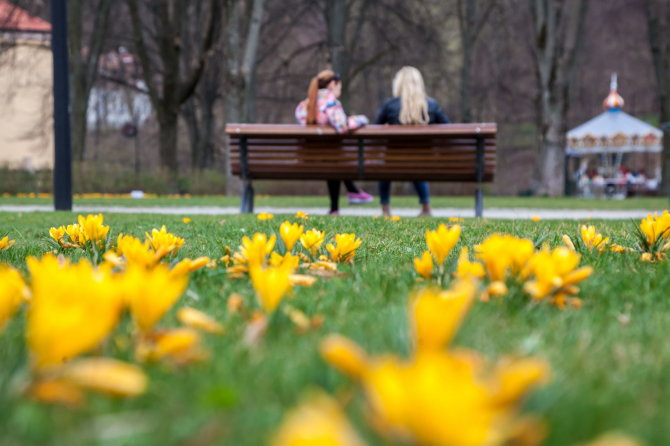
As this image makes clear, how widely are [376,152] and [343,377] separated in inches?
295

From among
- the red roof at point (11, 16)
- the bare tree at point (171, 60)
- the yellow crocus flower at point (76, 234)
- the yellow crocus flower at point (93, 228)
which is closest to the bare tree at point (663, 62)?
the bare tree at point (171, 60)

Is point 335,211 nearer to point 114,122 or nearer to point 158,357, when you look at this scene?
point 158,357

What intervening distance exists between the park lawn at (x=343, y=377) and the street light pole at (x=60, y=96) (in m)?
7.72

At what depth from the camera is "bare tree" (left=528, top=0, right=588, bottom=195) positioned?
20688mm

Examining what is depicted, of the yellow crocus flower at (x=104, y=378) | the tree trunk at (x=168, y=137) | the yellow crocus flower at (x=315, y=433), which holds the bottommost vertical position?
the yellow crocus flower at (x=104, y=378)

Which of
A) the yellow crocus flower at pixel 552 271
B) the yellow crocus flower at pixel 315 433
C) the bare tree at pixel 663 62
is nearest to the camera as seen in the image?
the yellow crocus flower at pixel 315 433

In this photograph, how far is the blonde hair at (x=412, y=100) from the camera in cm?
933

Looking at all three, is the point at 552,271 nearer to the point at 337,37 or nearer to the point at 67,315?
the point at 67,315

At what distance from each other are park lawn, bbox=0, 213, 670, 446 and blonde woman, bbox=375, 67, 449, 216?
6.98 m

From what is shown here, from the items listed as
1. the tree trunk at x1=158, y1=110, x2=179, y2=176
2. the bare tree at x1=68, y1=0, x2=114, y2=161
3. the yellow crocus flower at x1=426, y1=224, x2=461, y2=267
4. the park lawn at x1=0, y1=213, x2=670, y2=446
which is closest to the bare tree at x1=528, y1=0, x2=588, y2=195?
the tree trunk at x1=158, y1=110, x2=179, y2=176

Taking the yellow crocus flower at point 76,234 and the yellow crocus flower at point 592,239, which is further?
the yellow crocus flower at point 76,234

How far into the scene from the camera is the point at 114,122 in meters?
40.1

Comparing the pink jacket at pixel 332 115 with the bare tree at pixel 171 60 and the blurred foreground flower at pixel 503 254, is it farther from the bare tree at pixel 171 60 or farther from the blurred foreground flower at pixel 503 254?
the bare tree at pixel 171 60

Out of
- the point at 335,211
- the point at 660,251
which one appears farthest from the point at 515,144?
the point at 660,251
